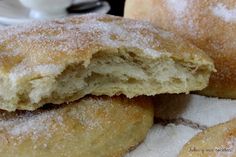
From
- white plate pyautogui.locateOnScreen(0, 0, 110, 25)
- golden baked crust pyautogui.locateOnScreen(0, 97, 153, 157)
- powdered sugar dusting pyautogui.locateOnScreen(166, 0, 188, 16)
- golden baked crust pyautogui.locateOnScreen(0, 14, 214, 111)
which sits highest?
powdered sugar dusting pyautogui.locateOnScreen(166, 0, 188, 16)

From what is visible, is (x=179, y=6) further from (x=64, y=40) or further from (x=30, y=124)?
(x=30, y=124)

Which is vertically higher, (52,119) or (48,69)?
(48,69)

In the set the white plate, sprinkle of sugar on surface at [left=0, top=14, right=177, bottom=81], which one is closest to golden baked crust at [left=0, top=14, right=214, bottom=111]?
sprinkle of sugar on surface at [left=0, top=14, right=177, bottom=81]

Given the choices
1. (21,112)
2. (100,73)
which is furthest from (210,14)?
(21,112)

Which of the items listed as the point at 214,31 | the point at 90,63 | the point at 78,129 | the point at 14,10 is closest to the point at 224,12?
the point at 214,31

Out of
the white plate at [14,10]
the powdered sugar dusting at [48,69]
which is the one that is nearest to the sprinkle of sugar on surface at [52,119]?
the powdered sugar dusting at [48,69]

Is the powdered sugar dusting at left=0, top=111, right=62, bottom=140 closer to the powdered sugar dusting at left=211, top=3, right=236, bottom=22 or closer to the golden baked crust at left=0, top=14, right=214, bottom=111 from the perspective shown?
the golden baked crust at left=0, top=14, right=214, bottom=111

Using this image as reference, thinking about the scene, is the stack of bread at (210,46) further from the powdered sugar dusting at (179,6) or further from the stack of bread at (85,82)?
the stack of bread at (85,82)
